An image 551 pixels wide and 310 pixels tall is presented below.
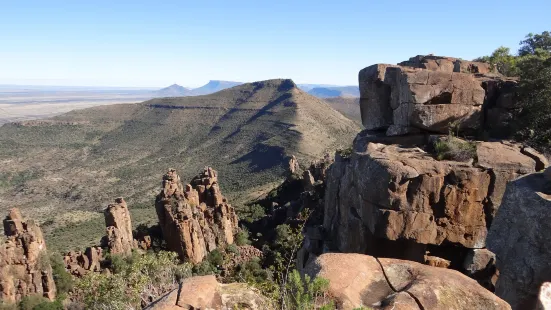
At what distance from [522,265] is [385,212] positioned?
6.46 meters

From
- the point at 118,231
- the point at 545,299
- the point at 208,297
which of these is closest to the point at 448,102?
the point at 545,299

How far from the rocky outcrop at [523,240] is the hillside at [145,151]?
6464cm

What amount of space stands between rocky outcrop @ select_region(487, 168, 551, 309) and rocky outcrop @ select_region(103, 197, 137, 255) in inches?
1728

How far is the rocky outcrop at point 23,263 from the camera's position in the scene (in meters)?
40.5

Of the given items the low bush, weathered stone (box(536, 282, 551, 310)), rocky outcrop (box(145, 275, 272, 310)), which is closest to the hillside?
the low bush

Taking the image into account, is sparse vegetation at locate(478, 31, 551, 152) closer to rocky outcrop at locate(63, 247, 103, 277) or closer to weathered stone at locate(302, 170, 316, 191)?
weathered stone at locate(302, 170, 316, 191)

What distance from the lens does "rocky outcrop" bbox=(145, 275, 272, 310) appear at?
968 centimetres

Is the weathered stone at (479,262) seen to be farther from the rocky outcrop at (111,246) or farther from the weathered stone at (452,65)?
the rocky outcrop at (111,246)

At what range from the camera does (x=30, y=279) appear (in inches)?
1656

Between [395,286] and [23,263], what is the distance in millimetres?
44266

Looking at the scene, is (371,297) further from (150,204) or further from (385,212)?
(150,204)

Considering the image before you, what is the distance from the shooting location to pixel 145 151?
520 ft

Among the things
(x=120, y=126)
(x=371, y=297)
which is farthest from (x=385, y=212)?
(x=120, y=126)

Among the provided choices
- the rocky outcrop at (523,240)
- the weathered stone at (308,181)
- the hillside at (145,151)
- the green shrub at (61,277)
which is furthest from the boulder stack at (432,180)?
the hillside at (145,151)
